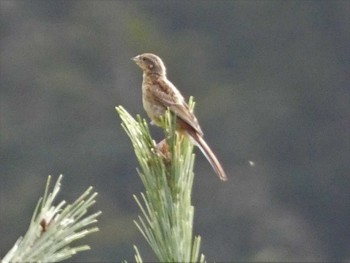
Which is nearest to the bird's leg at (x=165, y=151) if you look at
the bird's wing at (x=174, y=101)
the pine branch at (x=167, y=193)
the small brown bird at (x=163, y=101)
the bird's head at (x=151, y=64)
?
the pine branch at (x=167, y=193)

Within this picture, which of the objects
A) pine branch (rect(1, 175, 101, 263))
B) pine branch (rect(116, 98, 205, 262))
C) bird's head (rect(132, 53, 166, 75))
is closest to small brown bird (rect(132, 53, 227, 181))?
bird's head (rect(132, 53, 166, 75))

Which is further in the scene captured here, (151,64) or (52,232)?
(151,64)

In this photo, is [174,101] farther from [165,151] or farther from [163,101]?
[165,151]

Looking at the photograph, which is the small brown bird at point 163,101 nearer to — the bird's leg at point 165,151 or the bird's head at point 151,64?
the bird's head at point 151,64

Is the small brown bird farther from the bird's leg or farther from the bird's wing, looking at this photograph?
the bird's leg

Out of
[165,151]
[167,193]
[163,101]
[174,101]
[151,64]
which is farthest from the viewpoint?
[151,64]

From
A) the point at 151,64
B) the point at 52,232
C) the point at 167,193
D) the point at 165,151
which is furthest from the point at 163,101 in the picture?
the point at 52,232
